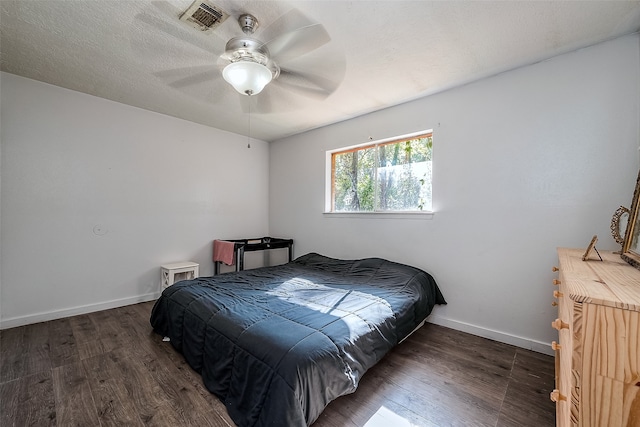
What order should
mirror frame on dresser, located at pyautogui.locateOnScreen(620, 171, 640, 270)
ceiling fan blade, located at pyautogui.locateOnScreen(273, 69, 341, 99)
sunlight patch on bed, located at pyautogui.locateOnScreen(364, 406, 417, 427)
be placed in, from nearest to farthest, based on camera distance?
mirror frame on dresser, located at pyautogui.locateOnScreen(620, 171, 640, 270) < sunlight patch on bed, located at pyautogui.locateOnScreen(364, 406, 417, 427) < ceiling fan blade, located at pyautogui.locateOnScreen(273, 69, 341, 99)

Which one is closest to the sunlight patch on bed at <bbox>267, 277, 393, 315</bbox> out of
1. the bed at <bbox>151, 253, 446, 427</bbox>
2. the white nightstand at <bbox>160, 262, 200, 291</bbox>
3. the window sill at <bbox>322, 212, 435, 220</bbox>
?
the bed at <bbox>151, 253, 446, 427</bbox>

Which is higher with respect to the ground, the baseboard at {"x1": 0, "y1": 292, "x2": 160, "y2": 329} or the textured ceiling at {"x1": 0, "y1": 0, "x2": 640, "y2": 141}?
the textured ceiling at {"x1": 0, "y1": 0, "x2": 640, "y2": 141}

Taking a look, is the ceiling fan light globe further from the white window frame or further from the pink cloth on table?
the pink cloth on table

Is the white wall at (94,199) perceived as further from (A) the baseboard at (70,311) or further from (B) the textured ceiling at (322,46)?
(B) the textured ceiling at (322,46)

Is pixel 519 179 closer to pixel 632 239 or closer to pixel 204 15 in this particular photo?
pixel 632 239

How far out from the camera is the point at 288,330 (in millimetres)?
1525

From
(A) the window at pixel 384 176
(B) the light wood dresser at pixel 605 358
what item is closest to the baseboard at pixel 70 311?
(A) the window at pixel 384 176

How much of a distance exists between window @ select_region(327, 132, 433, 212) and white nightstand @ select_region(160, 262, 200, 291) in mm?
2118

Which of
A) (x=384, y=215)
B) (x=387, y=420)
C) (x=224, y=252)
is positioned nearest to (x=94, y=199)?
(x=224, y=252)

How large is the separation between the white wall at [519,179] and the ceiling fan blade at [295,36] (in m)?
1.56

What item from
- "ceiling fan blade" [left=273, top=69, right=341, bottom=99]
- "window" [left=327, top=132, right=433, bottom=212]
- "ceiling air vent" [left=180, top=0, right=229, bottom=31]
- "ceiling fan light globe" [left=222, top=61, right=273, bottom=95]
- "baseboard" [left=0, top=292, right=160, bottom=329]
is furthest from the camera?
"window" [left=327, top=132, right=433, bottom=212]

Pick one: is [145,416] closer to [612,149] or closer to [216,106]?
[216,106]

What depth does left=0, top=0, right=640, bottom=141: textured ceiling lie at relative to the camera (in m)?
1.64

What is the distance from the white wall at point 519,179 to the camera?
75.6 inches
